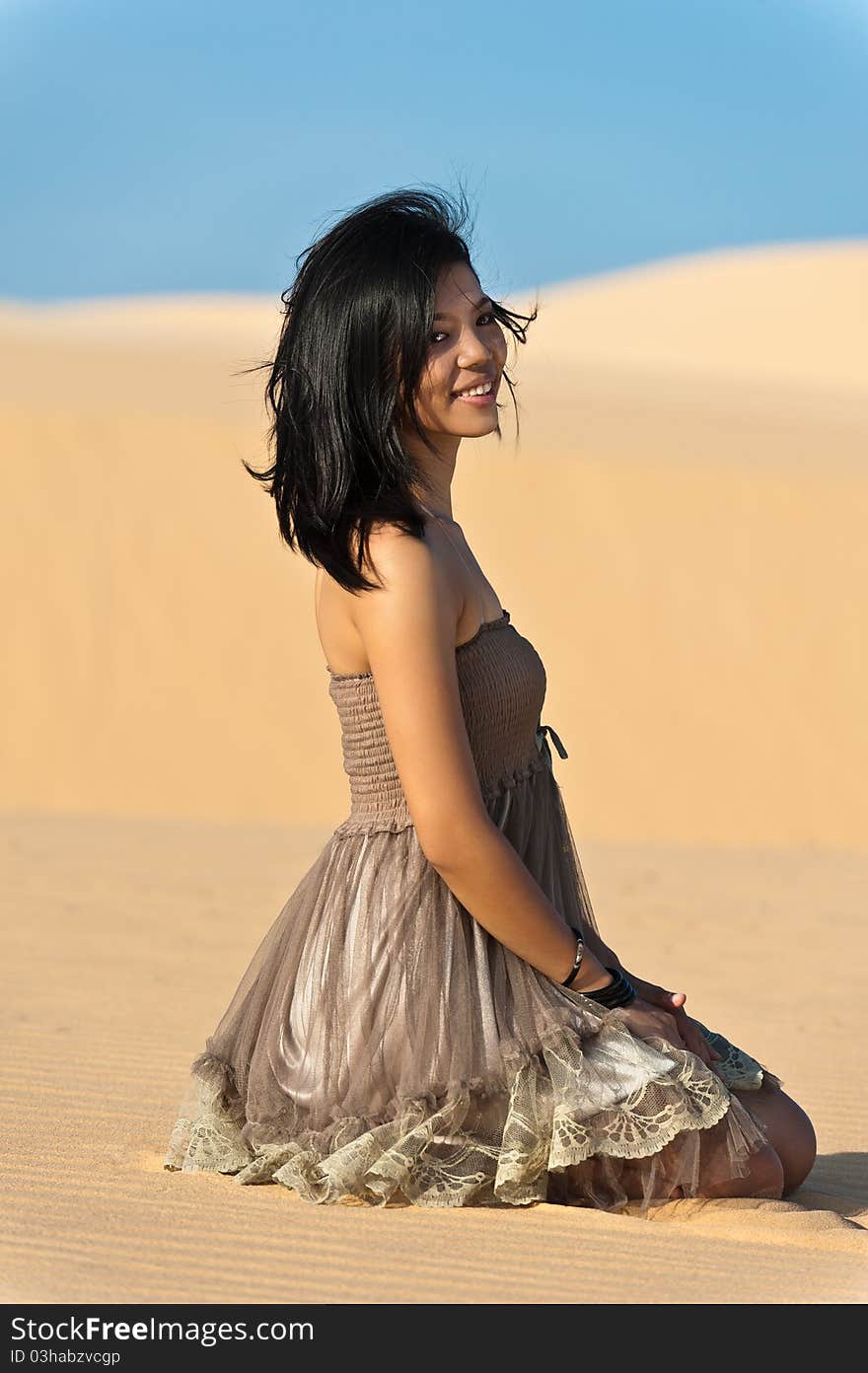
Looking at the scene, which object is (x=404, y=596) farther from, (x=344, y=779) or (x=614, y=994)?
(x=344, y=779)

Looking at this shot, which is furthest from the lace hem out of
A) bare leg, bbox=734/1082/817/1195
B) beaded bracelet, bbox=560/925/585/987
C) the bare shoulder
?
the bare shoulder

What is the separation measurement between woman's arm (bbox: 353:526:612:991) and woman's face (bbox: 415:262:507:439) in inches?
12.7

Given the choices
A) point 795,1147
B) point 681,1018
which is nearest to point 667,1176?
point 681,1018

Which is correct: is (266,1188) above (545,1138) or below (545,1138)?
below

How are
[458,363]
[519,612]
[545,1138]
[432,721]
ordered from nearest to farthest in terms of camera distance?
1. [432,721]
2. [545,1138]
3. [458,363]
4. [519,612]

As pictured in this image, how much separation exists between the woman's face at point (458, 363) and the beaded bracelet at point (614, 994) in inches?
46.1

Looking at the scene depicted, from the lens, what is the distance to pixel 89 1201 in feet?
12.5

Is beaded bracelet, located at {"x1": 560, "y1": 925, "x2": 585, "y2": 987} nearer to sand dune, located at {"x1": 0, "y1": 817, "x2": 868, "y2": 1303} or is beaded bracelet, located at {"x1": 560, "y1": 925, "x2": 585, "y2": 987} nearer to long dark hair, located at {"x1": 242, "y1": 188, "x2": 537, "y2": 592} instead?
sand dune, located at {"x1": 0, "y1": 817, "x2": 868, "y2": 1303}

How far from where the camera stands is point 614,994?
3.73m

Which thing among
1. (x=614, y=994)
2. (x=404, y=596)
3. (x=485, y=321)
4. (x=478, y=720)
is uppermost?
(x=485, y=321)

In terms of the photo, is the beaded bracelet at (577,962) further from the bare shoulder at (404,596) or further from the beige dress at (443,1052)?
the bare shoulder at (404,596)

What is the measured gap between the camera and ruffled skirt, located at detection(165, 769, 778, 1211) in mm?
3598

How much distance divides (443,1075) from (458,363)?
144 centimetres

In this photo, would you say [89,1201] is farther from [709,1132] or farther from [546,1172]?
[709,1132]
